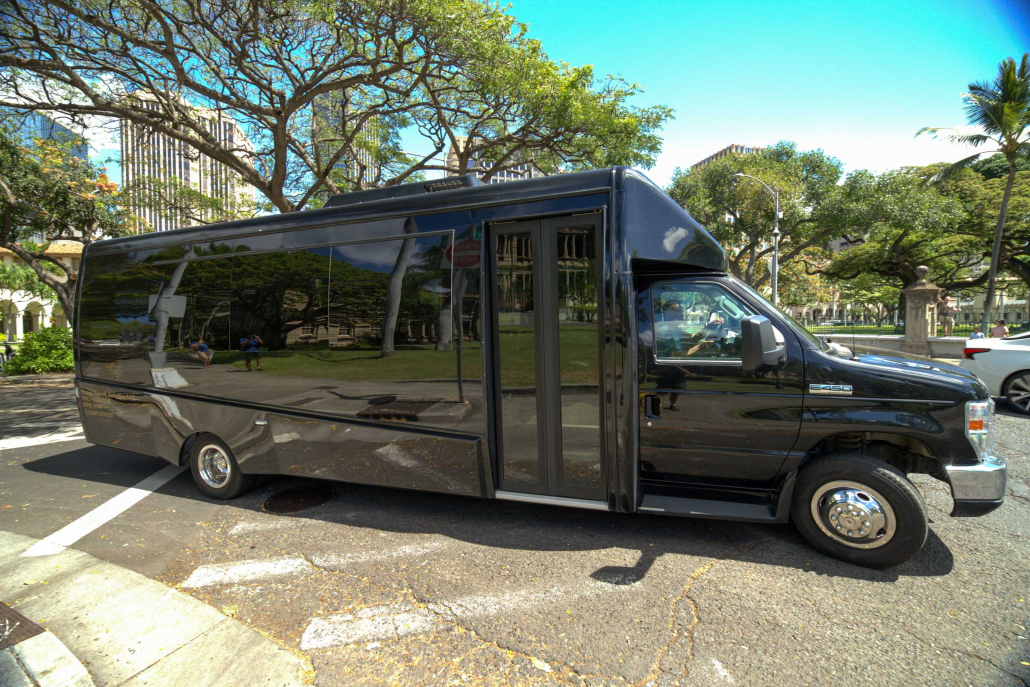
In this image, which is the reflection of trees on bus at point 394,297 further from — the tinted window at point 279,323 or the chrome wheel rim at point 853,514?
the chrome wheel rim at point 853,514

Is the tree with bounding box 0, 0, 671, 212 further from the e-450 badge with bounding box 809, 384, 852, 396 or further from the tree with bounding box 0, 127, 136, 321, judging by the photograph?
the e-450 badge with bounding box 809, 384, 852, 396

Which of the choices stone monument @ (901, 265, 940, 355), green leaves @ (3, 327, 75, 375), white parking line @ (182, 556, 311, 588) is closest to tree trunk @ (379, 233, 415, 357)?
white parking line @ (182, 556, 311, 588)

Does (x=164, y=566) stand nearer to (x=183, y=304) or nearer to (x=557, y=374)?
(x=183, y=304)

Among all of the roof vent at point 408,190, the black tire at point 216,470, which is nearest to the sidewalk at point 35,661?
the black tire at point 216,470

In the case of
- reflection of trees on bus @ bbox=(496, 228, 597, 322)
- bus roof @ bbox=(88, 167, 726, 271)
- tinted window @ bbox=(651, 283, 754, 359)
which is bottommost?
tinted window @ bbox=(651, 283, 754, 359)

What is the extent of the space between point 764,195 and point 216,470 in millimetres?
27826

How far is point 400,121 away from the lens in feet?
51.3

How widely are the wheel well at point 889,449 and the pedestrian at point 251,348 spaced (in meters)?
4.62

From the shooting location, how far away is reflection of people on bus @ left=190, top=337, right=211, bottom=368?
5.13 meters

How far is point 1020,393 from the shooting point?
8.55 meters

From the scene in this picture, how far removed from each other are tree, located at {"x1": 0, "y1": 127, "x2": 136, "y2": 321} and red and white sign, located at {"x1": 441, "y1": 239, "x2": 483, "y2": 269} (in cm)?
1595

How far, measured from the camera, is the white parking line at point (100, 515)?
14.1 feet

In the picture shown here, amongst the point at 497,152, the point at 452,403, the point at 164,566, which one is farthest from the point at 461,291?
the point at 497,152

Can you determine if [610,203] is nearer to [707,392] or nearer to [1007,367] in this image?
[707,392]
